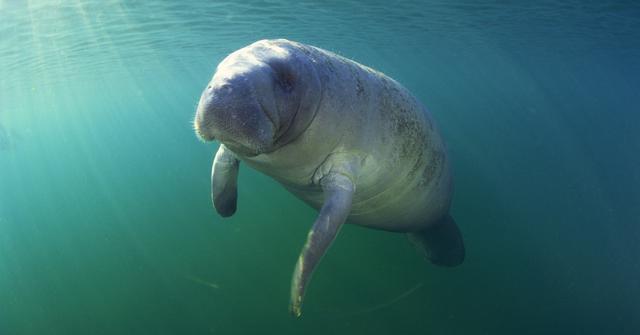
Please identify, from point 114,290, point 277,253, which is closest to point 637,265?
point 277,253

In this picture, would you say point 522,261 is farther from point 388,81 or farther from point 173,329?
point 173,329

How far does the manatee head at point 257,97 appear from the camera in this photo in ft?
→ 6.79

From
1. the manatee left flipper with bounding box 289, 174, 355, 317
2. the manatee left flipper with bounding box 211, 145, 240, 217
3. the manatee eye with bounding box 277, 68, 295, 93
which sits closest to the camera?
the manatee eye with bounding box 277, 68, 295, 93

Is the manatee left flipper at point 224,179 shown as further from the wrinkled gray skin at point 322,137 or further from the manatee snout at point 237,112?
the manatee snout at point 237,112

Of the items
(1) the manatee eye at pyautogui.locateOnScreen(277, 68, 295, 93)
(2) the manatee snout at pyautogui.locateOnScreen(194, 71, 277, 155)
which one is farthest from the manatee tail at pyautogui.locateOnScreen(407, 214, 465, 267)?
(2) the manatee snout at pyautogui.locateOnScreen(194, 71, 277, 155)

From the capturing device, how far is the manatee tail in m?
5.44

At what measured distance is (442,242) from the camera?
5500 mm

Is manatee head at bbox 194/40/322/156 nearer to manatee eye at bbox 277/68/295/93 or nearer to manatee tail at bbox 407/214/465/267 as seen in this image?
manatee eye at bbox 277/68/295/93

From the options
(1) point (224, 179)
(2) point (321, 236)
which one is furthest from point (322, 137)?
(1) point (224, 179)

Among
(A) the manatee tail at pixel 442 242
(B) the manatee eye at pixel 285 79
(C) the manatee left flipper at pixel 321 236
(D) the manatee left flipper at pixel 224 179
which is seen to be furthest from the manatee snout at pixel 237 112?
(A) the manatee tail at pixel 442 242

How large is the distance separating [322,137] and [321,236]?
0.77 meters

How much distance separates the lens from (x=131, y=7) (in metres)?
10.6

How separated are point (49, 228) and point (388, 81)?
49.1 ft

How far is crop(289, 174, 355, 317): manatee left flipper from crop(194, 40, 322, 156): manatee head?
2.21 feet
